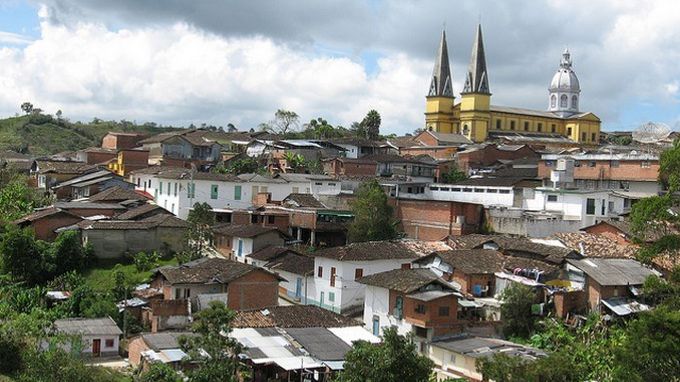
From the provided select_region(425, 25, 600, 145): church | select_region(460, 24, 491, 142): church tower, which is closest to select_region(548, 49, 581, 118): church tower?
select_region(425, 25, 600, 145): church

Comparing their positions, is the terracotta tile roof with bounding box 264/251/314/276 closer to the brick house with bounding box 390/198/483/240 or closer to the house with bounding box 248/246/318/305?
the house with bounding box 248/246/318/305

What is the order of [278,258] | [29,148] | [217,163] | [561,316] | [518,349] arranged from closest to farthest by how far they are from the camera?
1. [518,349]
2. [561,316]
3. [278,258]
4. [217,163]
5. [29,148]

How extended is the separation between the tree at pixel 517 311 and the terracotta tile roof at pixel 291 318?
19.6ft

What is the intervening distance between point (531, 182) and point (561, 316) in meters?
19.8

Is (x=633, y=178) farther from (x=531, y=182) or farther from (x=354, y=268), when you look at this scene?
(x=354, y=268)

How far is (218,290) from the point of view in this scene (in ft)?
108

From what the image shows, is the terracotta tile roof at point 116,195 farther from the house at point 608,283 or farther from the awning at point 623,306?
the awning at point 623,306

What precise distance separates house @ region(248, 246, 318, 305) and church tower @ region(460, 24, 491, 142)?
136ft

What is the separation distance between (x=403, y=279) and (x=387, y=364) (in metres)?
9.66

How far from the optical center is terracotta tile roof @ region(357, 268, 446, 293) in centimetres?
3036

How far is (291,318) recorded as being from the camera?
3098 cm

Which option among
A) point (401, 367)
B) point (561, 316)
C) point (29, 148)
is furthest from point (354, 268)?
point (29, 148)

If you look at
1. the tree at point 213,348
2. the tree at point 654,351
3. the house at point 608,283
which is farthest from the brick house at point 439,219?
the tree at point 213,348

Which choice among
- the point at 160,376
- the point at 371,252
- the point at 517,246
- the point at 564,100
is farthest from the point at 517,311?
the point at 564,100
